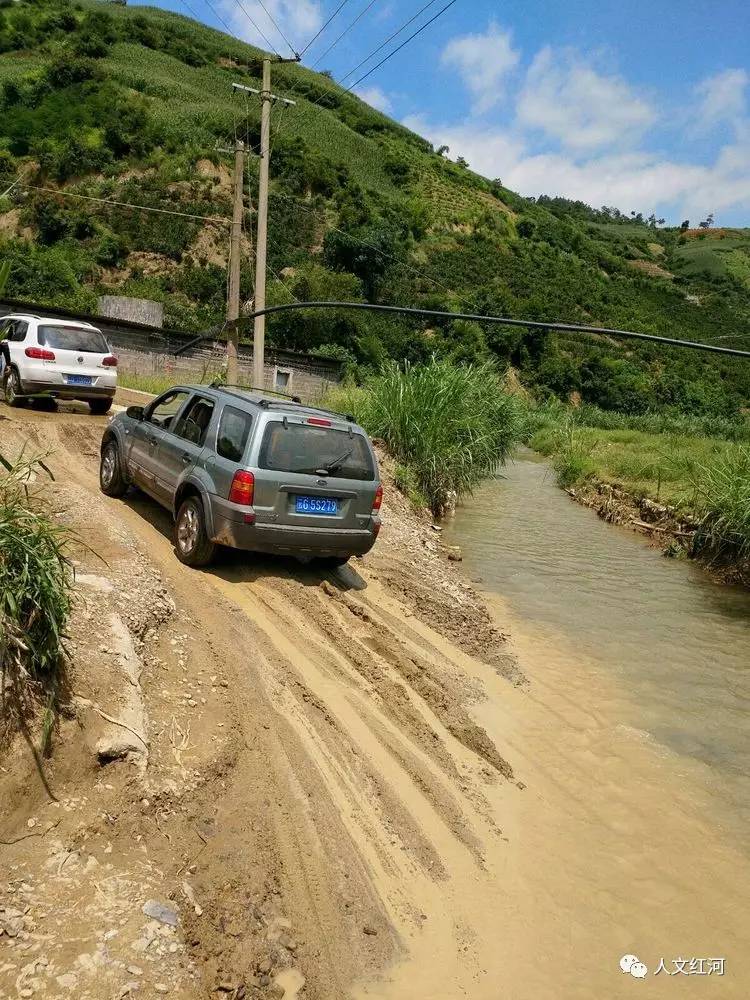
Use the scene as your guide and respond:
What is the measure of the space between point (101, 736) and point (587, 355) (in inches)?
2303

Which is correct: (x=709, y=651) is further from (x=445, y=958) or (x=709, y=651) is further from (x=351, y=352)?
(x=351, y=352)

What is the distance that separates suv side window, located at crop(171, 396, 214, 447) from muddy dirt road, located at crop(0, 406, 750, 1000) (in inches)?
49.9

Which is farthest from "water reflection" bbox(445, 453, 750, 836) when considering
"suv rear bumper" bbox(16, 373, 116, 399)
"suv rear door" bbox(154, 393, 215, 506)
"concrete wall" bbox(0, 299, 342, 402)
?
"concrete wall" bbox(0, 299, 342, 402)

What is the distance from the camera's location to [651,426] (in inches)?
1433

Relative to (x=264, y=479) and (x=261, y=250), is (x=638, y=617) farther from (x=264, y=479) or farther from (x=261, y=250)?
(x=261, y=250)

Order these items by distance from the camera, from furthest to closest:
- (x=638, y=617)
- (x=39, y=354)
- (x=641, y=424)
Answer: (x=641, y=424) → (x=39, y=354) → (x=638, y=617)

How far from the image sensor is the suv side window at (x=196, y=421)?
7241mm

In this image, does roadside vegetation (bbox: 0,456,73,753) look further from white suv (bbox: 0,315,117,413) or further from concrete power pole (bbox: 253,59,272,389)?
concrete power pole (bbox: 253,59,272,389)

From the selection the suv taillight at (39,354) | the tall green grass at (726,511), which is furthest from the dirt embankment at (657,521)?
the suv taillight at (39,354)

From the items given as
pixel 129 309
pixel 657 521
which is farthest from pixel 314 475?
pixel 129 309

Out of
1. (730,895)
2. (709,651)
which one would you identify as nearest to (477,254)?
(709,651)

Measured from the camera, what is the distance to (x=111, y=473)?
8.67 m

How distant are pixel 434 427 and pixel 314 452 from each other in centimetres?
701

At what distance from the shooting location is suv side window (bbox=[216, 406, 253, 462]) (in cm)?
666
